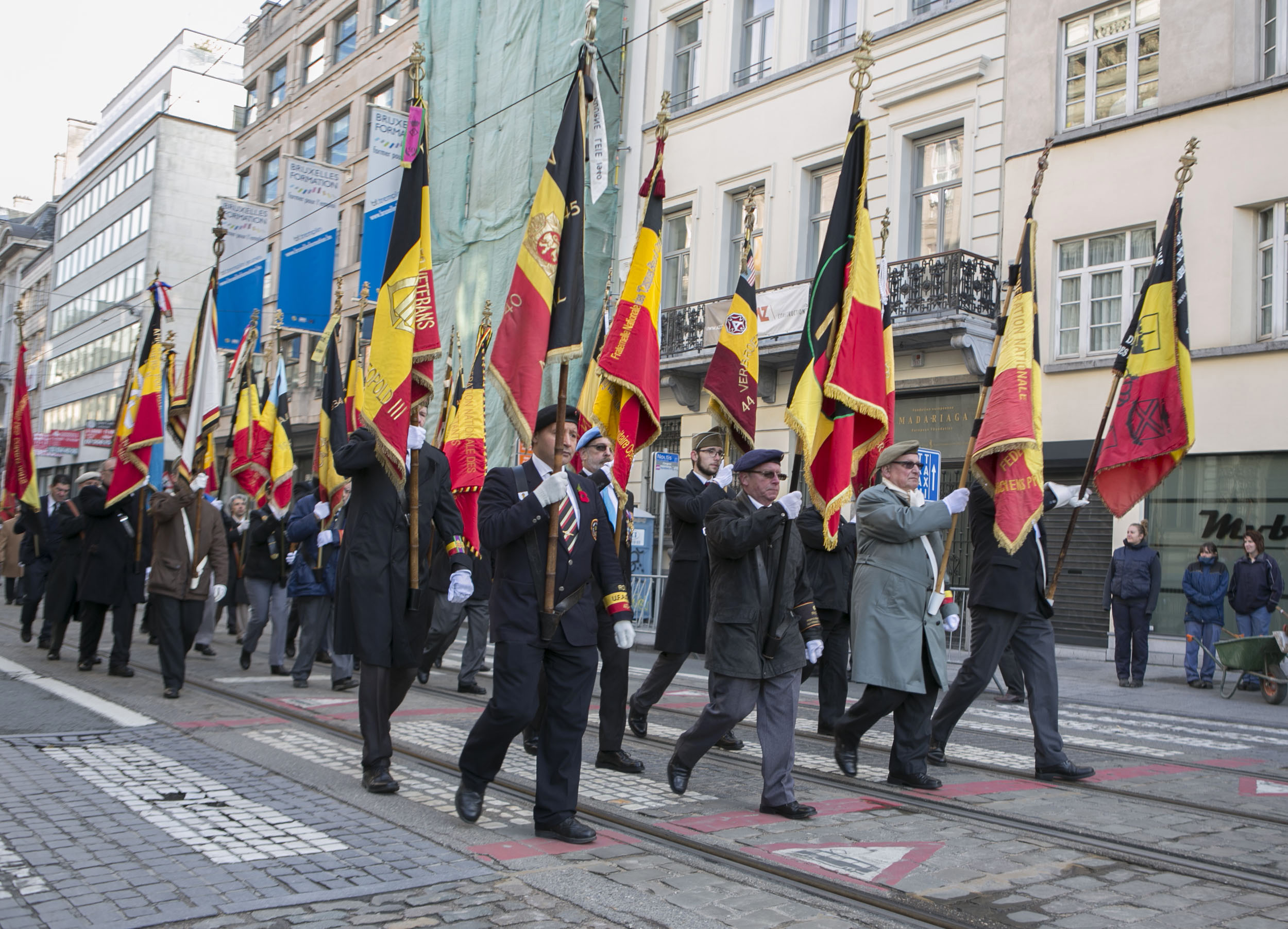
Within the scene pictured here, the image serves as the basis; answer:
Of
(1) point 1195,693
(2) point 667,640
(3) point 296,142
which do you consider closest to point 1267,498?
(1) point 1195,693

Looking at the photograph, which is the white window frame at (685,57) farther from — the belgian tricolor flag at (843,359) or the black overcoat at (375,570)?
the black overcoat at (375,570)

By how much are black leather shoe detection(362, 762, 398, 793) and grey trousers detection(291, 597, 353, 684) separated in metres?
4.21

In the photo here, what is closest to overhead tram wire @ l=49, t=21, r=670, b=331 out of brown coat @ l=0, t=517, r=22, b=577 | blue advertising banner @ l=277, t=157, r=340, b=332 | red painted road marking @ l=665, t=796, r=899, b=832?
blue advertising banner @ l=277, t=157, r=340, b=332

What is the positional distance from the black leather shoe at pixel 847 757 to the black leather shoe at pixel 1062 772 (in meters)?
1.11

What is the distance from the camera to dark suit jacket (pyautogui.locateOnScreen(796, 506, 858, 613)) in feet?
27.0

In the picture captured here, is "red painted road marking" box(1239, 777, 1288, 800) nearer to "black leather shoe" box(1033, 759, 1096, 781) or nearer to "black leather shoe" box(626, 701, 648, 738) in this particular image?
"black leather shoe" box(1033, 759, 1096, 781)

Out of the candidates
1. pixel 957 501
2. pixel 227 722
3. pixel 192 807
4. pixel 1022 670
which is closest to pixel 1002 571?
pixel 1022 670

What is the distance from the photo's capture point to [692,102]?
25422mm

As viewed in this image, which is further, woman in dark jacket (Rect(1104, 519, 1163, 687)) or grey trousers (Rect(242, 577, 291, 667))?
woman in dark jacket (Rect(1104, 519, 1163, 687))

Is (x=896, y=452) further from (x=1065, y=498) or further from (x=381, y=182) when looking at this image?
(x=381, y=182)

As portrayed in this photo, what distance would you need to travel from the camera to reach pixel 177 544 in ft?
32.5

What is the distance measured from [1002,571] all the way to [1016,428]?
0.94 meters

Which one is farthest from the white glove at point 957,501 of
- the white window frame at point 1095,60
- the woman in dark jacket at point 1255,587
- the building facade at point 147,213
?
the building facade at point 147,213

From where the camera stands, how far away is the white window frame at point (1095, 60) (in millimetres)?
17516
